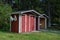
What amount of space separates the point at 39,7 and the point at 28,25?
17201 millimetres

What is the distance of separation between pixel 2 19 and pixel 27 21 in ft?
13.8

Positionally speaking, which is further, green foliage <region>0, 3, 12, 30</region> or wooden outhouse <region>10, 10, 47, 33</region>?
green foliage <region>0, 3, 12, 30</region>

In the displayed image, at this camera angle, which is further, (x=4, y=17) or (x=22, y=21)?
(x=4, y=17)

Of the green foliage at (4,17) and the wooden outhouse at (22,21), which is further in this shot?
the green foliage at (4,17)

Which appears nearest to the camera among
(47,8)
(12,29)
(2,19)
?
(12,29)

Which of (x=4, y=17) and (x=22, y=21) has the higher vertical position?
(x=4, y=17)

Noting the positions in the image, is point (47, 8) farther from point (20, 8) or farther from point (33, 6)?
point (20, 8)

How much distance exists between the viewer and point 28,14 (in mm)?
24781

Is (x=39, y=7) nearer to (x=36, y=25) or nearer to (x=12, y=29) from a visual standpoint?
(x=36, y=25)

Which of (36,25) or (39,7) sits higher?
(39,7)

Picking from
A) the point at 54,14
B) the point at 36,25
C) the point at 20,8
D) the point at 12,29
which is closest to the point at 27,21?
the point at 12,29

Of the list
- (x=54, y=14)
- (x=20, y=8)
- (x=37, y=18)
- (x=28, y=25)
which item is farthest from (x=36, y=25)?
(x=20, y=8)

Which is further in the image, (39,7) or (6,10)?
(39,7)

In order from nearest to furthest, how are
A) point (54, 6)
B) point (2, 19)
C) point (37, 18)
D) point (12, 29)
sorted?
1. point (12, 29)
2. point (2, 19)
3. point (37, 18)
4. point (54, 6)
